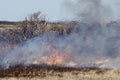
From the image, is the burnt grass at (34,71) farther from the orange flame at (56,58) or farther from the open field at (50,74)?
the orange flame at (56,58)

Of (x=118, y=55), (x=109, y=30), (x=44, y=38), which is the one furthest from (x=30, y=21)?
(x=118, y=55)

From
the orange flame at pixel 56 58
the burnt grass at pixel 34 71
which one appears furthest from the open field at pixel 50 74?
the orange flame at pixel 56 58

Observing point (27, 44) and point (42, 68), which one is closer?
point (42, 68)

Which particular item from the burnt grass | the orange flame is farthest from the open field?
the orange flame

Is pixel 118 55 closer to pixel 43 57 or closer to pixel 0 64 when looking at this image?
pixel 43 57

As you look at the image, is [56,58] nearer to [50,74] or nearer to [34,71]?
[34,71]

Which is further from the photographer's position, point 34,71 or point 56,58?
point 56,58

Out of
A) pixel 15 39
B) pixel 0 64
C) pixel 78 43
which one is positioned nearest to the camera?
pixel 0 64

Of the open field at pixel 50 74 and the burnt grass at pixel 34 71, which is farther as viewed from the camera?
the burnt grass at pixel 34 71

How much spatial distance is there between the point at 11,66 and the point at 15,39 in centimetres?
2336

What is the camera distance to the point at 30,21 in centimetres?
6456

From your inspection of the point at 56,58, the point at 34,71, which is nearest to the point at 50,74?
the point at 34,71

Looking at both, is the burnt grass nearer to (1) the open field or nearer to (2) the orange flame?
(1) the open field

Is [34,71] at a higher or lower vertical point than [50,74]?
lower
